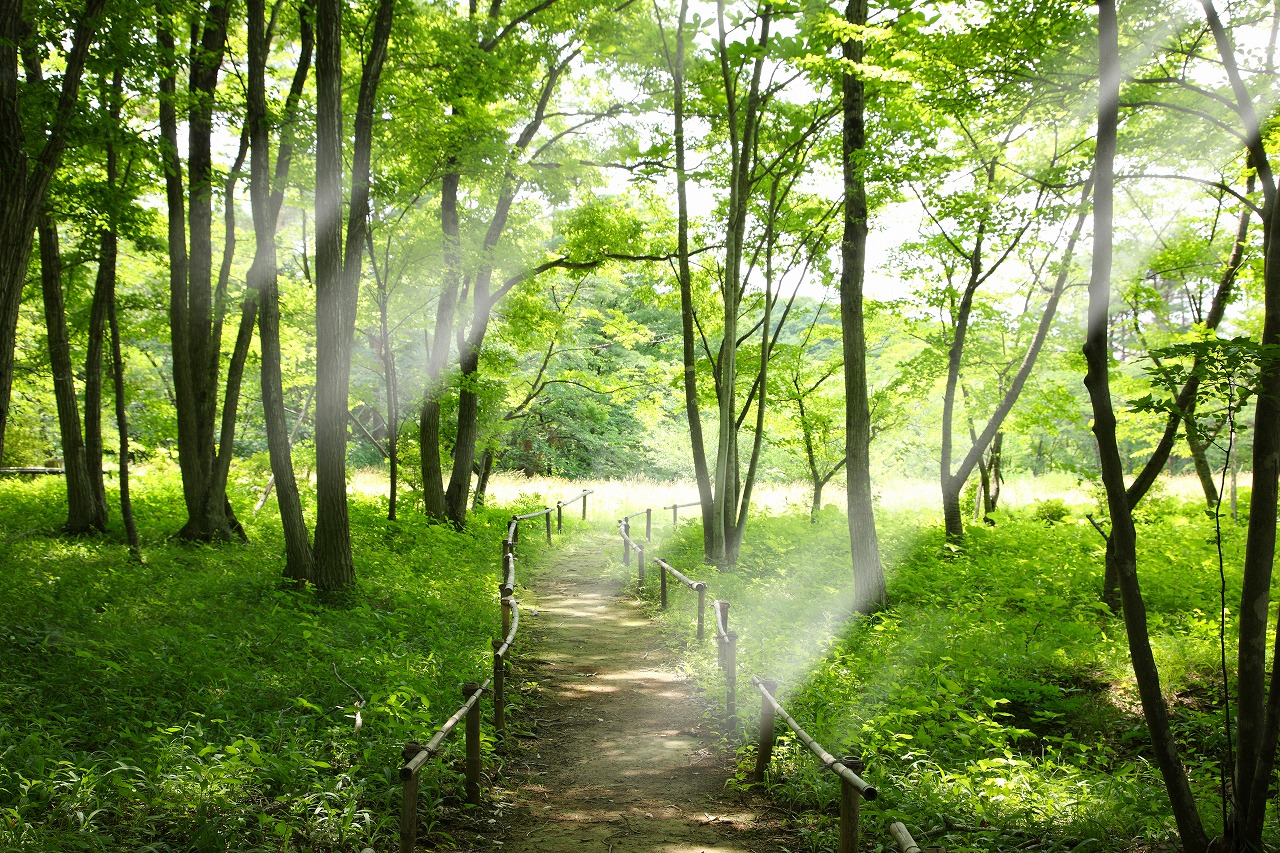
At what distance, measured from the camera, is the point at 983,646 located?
25.9 ft

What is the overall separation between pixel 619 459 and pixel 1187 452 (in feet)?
82.9

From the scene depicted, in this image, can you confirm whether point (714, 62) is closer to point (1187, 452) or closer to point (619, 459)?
point (1187, 452)

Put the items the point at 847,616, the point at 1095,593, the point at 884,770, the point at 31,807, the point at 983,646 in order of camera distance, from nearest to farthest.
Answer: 1. the point at 31,807
2. the point at 884,770
3. the point at 983,646
4. the point at 847,616
5. the point at 1095,593

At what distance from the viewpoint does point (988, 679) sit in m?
6.86

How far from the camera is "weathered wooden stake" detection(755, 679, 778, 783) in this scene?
5.36 metres

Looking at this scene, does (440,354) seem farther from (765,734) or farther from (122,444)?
(765,734)

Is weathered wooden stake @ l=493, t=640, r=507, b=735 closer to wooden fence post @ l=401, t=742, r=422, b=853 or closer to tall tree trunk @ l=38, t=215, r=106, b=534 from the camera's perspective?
wooden fence post @ l=401, t=742, r=422, b=853

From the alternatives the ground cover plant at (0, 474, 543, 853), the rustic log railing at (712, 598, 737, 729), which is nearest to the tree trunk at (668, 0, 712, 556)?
the ground cover plant at (0, 474, 543, 853)

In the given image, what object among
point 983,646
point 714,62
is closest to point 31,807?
point 983,646

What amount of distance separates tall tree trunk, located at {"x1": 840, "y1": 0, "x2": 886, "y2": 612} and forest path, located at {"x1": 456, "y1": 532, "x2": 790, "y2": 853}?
3.00 metres

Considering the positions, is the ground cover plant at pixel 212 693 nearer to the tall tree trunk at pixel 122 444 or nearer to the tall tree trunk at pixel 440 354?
the tall tree trunk at pixel 122 444

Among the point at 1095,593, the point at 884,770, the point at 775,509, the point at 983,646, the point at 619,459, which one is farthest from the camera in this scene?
the point at 619,459

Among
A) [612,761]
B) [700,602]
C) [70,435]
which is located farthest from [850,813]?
[70,435]

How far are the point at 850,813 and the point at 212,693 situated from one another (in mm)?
4846
